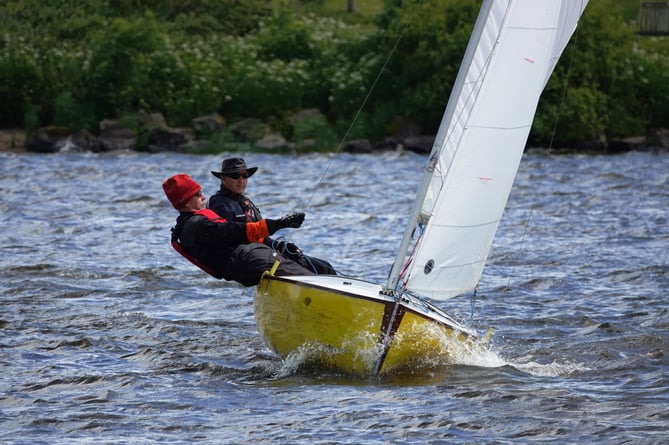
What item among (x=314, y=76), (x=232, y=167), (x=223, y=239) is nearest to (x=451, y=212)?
(x=223, y=239)

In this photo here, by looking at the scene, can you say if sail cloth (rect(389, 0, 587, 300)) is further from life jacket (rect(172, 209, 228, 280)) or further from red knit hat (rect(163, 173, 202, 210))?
red knit hat (rect(163, 173, 202, 210))

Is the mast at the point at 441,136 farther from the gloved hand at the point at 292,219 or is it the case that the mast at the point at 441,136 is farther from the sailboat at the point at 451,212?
the gloved hand at the point at 292,219

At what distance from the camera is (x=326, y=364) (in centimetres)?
998

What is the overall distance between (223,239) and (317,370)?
1346 mm

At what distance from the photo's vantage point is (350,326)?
9594mm

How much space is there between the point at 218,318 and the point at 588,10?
31.2 metres

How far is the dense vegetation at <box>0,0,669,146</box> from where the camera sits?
40125 mm

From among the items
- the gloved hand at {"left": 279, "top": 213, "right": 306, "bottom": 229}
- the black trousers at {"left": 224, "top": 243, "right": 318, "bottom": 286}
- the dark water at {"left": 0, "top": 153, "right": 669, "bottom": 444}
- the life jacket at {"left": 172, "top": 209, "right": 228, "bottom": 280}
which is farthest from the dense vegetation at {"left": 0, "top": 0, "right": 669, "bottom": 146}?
the gloved hand at {"left": 279, "top": 213, "right": 306, "bottom": 229}

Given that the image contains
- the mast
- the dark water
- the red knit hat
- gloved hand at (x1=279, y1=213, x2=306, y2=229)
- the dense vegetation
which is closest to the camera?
the dark water

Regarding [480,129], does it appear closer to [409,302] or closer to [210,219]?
[409,302]

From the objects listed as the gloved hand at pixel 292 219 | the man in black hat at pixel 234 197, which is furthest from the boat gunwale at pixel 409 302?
the man in black hat at pixel 234 197

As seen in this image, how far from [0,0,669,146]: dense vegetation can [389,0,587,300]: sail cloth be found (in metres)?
29.4

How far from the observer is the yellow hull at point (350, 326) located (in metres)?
9.55

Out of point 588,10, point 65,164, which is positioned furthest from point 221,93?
point 588,10
